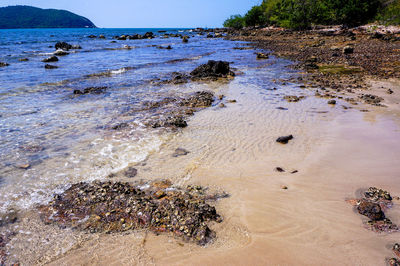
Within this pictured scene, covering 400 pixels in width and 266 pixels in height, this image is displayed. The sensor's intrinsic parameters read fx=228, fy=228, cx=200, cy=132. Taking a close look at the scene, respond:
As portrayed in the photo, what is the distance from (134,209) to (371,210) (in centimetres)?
400

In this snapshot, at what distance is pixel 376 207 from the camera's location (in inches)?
149

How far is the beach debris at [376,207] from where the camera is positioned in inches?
141

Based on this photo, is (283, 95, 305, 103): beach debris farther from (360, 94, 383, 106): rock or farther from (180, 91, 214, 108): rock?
(180, 91, 214, 108): rock

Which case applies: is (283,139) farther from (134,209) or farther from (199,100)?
(199,100)

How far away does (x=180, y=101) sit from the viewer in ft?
35.3

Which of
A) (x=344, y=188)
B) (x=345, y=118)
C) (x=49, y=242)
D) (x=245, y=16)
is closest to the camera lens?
(x=49, y=242)

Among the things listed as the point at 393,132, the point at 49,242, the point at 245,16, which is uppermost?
the point at 245,16

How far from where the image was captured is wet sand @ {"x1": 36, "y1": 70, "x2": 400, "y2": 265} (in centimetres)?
323

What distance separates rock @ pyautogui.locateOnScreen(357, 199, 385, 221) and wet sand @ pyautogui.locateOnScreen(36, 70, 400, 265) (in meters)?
0.15

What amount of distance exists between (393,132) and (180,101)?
311 inches

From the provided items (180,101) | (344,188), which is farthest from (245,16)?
(344,188)

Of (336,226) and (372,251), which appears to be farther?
(336,226)

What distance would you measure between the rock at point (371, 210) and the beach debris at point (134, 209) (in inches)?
95.3

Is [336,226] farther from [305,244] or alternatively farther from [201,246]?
[201,246]
